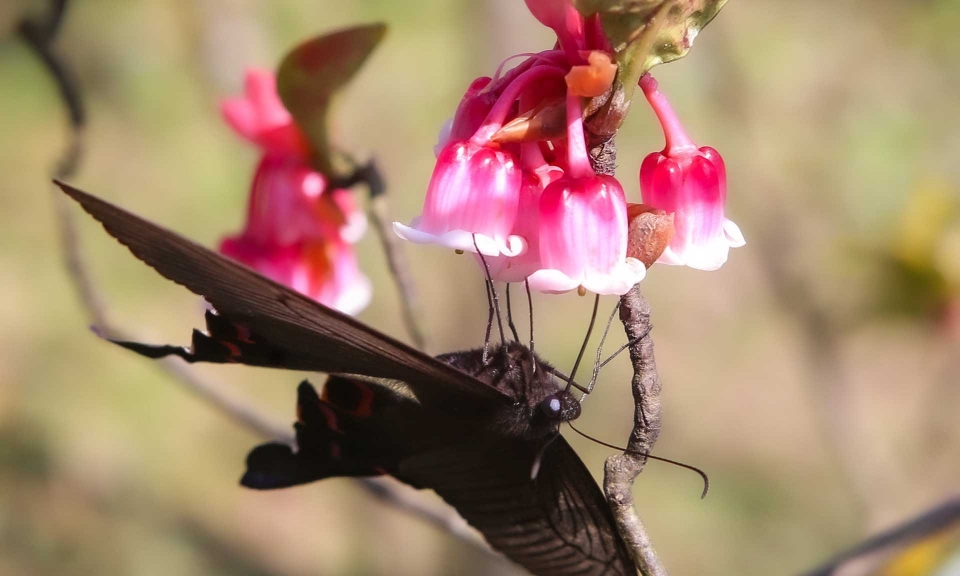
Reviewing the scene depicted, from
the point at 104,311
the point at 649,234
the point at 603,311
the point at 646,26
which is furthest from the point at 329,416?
the point at 603,311

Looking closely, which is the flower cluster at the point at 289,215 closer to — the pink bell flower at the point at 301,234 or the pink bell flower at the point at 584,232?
the pink bell flower at the point at 301,234

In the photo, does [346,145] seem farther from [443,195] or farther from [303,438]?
[443,195]

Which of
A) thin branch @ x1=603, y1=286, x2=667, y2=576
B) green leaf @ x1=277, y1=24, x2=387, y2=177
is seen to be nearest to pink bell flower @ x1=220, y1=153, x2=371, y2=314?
green leaf @ x1=277, y1=24, x2=387, y2=177

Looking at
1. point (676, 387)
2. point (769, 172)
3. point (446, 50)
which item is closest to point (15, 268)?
point (446, 50)

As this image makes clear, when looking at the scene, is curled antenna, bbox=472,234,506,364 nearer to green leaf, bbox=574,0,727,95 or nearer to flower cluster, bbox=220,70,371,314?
green leaf, bbox=574,0,727,95

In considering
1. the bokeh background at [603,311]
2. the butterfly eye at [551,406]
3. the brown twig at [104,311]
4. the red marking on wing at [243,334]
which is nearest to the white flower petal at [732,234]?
the butterfly eye at [551,406]

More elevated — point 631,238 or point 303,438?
point 631,238

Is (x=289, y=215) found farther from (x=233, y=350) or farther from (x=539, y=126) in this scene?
(x=539, y=126)
